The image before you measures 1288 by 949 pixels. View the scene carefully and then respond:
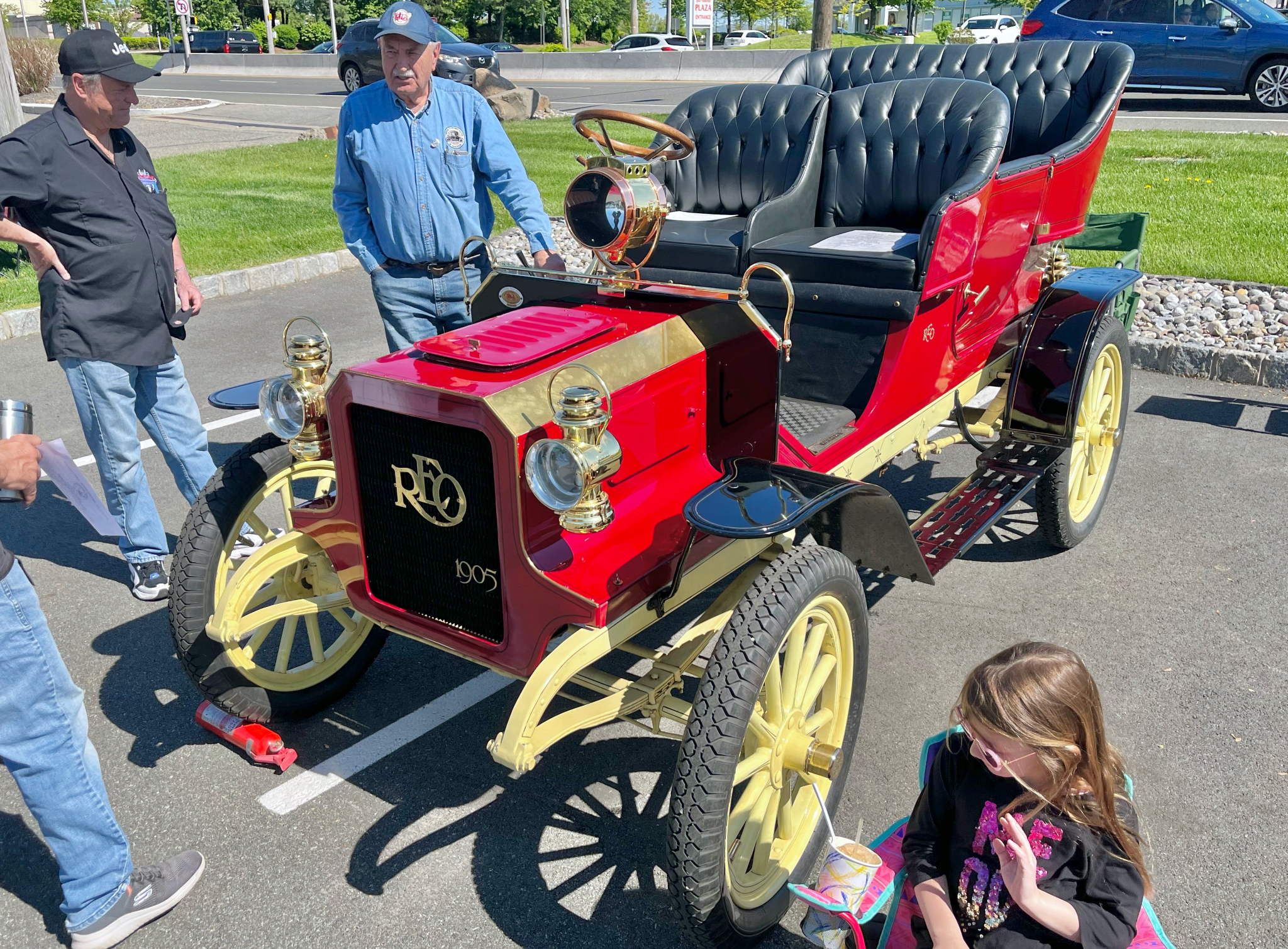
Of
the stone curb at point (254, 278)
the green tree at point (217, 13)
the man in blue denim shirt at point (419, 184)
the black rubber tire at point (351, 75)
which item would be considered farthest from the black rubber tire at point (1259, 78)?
the green tree at point (217, 13)

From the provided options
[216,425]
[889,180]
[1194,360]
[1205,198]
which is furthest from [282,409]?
[1205,198]

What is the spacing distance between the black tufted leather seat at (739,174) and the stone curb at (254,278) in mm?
3965

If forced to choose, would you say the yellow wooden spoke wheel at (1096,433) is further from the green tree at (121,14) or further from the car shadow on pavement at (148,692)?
the green tree at (121,14)

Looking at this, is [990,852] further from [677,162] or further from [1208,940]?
[677,162]

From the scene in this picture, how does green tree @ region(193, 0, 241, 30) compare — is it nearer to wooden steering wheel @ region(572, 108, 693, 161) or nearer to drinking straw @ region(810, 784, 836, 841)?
wooden steering wheel @ region(572, 108, 693, 161)

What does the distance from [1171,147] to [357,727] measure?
11767 mm

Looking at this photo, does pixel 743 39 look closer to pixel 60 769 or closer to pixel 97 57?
pixel 97 57

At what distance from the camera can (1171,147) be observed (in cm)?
1166

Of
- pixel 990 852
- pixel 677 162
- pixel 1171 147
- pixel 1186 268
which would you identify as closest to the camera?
pixel 990 852

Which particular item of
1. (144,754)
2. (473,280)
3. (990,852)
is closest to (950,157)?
(473,280)

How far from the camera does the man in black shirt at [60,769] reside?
2.25 metres

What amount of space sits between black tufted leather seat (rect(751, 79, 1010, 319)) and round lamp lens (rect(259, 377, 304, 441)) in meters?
1.94

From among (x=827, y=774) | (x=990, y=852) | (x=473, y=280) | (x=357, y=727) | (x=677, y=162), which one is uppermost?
(x=677, y=162)

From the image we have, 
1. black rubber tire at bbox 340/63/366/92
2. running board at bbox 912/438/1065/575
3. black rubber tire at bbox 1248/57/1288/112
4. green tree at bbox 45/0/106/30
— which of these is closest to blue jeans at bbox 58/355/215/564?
running board at bbox 912/438/1065/575
